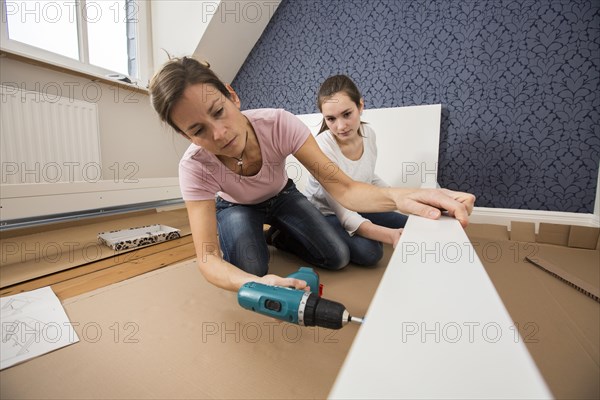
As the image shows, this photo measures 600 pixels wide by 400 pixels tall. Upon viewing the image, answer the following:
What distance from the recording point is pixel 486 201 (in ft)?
7.11

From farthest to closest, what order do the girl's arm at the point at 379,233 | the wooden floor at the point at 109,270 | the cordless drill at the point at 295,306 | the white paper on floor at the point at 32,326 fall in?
the girl's arm at the point at 379,233 → the wooden floor at the point at 109,270 → the white paper on floor at the point at 32,326 → the cordless drill at the point at 295,306

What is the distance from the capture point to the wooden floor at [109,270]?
3.57ft

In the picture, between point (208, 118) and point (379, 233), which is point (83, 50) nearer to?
point (208, 118)

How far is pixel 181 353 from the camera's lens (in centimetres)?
77

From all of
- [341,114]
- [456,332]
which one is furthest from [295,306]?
[341,114]

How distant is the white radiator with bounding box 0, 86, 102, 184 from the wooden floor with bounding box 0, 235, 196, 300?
2.35 ft

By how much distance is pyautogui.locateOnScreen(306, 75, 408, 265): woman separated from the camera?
4.26 ft

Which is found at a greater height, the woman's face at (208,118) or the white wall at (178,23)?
the white wall at (178,23)

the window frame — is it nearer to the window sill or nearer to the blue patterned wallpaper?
the window sill

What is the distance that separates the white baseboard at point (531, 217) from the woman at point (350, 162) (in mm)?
1010

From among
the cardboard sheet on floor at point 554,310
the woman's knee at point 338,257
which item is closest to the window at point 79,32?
the woman's knee at point 338,257

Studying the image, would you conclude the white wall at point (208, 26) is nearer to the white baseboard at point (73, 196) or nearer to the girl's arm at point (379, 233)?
the white baseboard at point (73, 196)

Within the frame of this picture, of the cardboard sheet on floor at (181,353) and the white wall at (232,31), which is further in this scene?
the white wall at (232,31)

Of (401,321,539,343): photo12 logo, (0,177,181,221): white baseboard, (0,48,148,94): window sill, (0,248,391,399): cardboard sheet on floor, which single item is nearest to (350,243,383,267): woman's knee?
(0,248,391,399): cardboard sheet on floor
